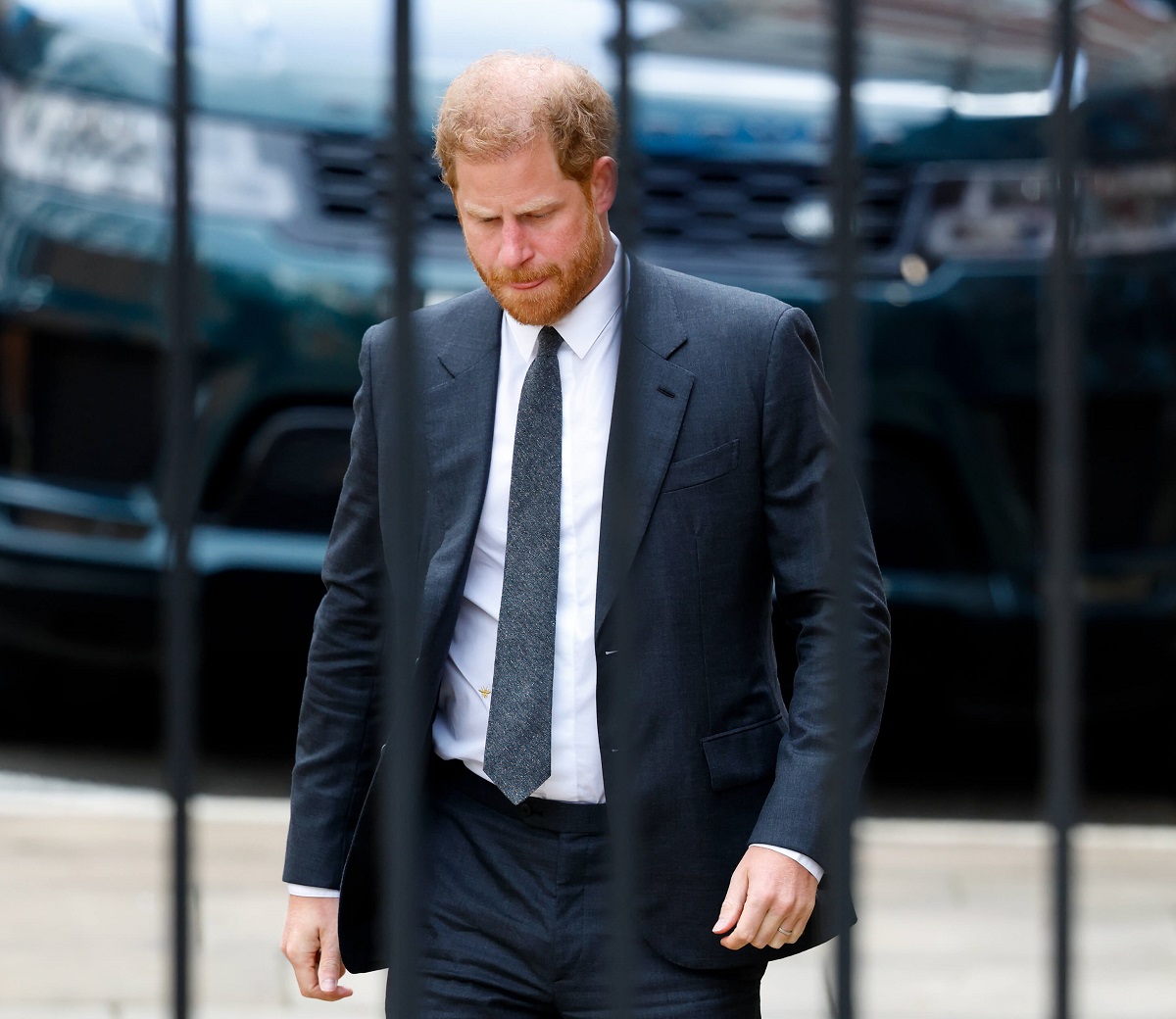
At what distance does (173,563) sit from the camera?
1.44 m

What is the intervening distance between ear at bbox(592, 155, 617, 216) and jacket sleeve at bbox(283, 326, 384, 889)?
32 centimetres

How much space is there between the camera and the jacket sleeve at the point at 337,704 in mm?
2445

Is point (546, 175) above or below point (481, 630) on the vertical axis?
above

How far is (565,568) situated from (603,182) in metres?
0.44

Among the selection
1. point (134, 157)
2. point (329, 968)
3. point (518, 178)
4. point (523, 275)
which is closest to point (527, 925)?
point (329, 968)

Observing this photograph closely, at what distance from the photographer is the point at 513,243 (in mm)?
2209

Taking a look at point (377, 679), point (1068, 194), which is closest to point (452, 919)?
point (377, 679)

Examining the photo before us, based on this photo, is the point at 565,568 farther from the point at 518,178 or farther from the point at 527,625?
the point at 518,178

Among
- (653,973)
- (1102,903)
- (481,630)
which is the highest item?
(481,630)

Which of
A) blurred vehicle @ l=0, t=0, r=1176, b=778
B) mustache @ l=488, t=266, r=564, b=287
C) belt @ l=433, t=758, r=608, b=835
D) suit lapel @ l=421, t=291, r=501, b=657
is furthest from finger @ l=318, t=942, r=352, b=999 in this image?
blurred vehicle @ l=0, t=0, r=1176, b=778

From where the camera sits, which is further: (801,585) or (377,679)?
(377,679)

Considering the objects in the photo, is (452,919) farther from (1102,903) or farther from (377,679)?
(1102,903)

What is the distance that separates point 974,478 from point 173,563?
3014 millimetres

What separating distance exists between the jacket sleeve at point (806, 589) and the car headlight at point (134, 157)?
7.39 feet
